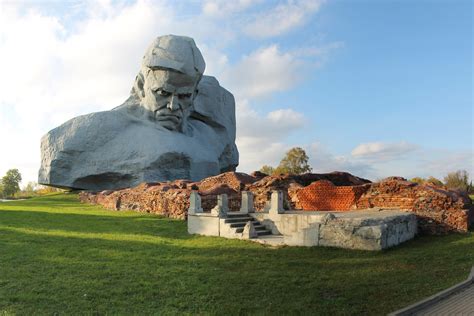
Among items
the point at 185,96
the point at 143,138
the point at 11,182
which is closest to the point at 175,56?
the point at 185,96

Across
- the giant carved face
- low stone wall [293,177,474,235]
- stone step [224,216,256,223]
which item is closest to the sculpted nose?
the giant carved face

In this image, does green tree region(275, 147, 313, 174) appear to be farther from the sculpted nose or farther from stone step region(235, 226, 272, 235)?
stone step region(235, 226, 272, 235)

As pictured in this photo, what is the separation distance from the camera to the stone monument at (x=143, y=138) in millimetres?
28406

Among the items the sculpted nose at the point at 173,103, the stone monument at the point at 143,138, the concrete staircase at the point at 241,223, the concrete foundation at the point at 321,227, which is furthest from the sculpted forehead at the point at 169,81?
the concrete staircase at the point at 241,223

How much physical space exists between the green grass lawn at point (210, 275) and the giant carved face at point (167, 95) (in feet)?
66.1

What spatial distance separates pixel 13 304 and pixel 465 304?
5983 millimetres

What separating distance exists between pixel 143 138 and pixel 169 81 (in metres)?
4.49

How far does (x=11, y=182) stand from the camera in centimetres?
5591

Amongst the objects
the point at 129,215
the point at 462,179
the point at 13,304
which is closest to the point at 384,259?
the point at 13,304

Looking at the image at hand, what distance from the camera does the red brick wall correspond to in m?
12.7

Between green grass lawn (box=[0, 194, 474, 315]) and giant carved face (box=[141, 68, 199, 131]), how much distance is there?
66.1ft

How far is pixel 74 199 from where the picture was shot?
26078mm

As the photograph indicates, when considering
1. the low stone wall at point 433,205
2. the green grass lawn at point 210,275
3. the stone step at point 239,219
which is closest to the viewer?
the green grass lawn at point 210,275

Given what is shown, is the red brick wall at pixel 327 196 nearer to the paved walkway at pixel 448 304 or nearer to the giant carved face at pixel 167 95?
the paved walkway at pixel 448 304
